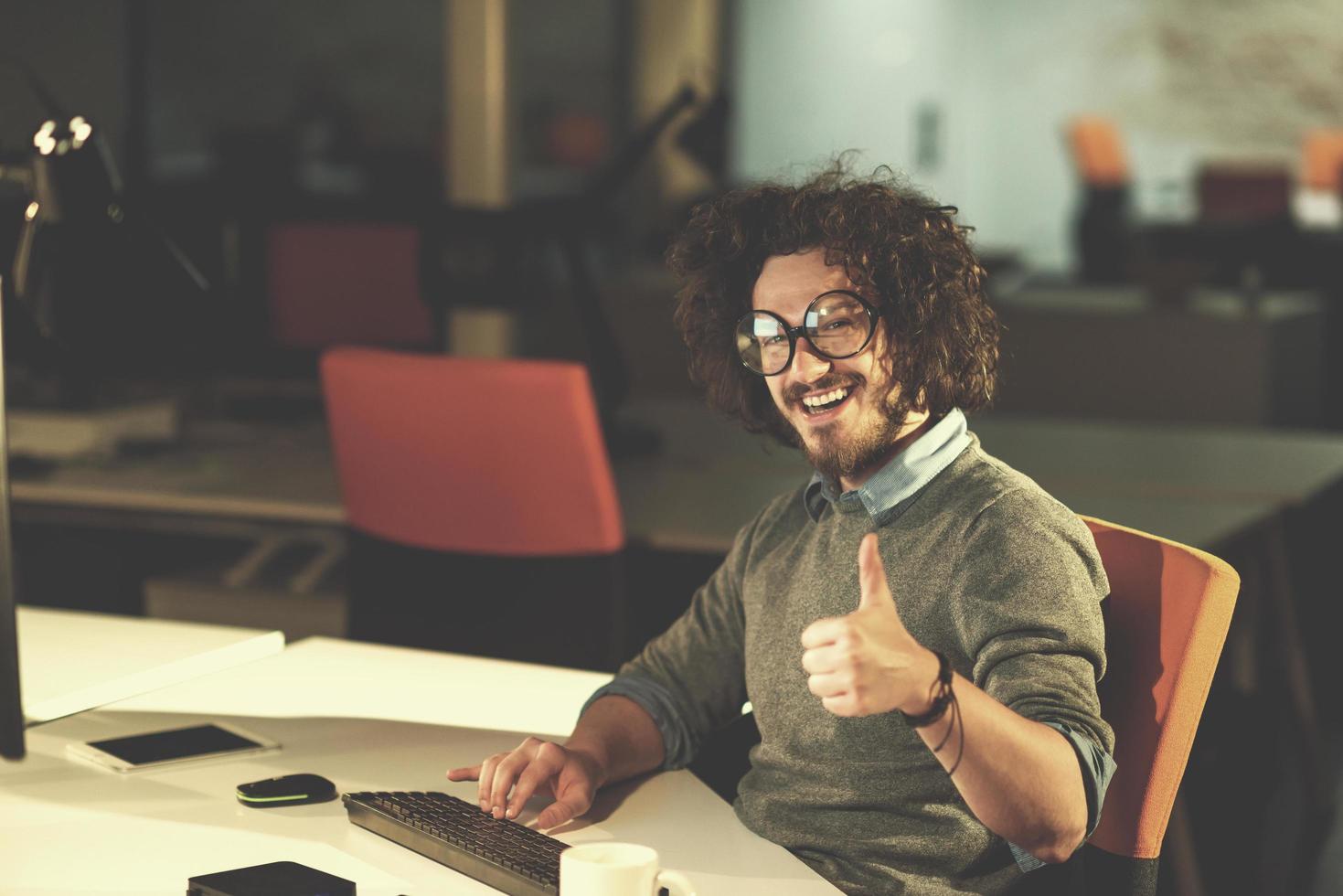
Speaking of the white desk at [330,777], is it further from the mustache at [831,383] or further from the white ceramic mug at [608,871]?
the mustache at [831,383]

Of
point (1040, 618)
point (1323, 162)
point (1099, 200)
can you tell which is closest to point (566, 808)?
point (1040, 618)

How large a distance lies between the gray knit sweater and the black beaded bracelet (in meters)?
0.12

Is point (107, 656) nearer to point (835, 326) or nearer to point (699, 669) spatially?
point (699, 669)

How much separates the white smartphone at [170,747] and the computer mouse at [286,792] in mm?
123

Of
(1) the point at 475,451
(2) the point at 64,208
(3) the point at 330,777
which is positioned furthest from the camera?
(1) the point at 475,451

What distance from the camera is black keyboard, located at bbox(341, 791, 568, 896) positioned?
126 centimetres

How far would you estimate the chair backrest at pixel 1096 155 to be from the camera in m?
10.7

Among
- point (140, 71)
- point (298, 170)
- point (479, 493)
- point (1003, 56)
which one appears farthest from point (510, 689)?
point (1003, 56)

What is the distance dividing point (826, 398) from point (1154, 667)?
38cm

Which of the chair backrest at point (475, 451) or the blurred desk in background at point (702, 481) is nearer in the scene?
the chair backrest at point (475, 451)

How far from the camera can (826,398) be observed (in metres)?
1.49

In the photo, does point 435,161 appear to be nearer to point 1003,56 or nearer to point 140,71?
point 140,71

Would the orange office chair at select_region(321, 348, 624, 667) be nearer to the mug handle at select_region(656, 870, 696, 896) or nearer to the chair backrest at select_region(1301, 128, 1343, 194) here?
the mug handle at select_region(656, 870, 696, 896)

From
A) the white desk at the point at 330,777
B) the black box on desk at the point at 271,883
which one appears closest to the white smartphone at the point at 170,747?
the white desk at the point at 330,777
